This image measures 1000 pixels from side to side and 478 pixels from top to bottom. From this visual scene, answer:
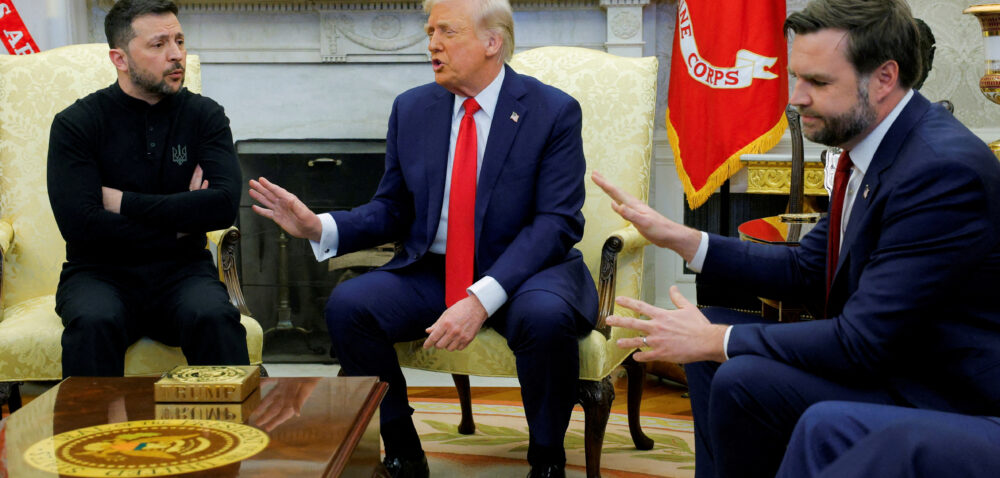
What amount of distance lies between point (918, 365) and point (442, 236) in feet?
4.01

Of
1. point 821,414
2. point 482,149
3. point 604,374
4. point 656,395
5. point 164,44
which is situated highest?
point 164,44

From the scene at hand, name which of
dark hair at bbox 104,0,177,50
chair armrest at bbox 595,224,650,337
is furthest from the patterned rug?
dark hair at bbox 104,0,177,50

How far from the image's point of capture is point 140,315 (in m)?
2.38

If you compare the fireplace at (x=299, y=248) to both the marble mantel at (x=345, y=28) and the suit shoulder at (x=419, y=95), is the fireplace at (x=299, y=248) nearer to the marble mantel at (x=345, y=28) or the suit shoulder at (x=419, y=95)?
the marble mantel at (x=345, y=28)

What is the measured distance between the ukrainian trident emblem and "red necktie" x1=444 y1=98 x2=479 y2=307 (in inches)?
28.7

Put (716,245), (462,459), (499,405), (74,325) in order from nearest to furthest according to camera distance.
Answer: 1. (716,245)
2. (74,325)
3. (462,459)
4. (499,405)

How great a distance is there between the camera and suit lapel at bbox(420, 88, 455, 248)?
8.01 feet

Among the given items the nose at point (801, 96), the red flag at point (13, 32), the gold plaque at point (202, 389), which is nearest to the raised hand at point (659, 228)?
the nose at point (801, 96)

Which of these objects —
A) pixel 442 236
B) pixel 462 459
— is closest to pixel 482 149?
pixel 442 236

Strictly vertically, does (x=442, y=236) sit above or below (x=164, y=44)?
below

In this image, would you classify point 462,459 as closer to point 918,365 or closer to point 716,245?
point 716,245

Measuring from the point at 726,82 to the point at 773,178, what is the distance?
42cm

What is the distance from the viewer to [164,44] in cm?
257

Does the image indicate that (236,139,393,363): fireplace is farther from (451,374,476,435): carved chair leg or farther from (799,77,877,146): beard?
(799,77,877,146): beard
